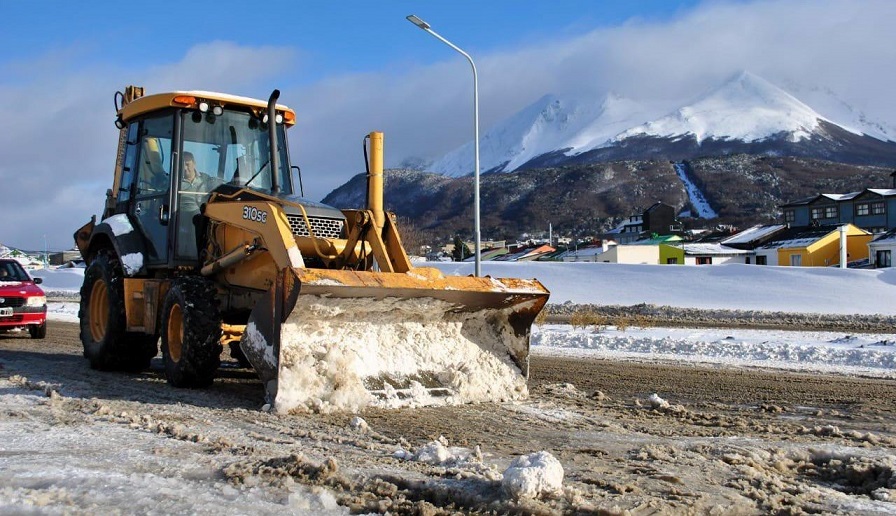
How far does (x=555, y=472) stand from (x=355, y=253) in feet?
13.2

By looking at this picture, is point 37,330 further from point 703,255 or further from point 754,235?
point 754,235

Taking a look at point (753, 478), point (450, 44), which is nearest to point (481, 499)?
point (753, 478)

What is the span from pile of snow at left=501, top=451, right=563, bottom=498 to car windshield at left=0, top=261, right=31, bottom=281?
1269cm

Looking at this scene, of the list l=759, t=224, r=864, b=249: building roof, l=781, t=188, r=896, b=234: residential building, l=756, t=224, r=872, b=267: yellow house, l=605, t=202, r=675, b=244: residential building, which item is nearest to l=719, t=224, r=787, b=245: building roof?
l=759, t=224, r=864, b=249: building roof

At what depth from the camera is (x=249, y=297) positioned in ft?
26.8

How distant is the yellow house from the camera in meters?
55.7

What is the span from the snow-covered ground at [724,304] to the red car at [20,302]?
806 cm

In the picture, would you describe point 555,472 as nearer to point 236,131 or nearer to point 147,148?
point 236,131

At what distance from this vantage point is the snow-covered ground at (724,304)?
1250 cm

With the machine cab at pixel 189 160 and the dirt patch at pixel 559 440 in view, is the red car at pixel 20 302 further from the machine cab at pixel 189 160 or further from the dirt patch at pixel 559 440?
the machine cab at pixel 189 160

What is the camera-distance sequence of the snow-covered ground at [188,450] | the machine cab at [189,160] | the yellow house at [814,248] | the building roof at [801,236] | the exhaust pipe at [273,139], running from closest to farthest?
the snow-covered ground at [188,450]
the exhaust pipe at [273,139]
the machine cab at [189,160]
the yellow house at [814,248]
the building roof at [801,236]

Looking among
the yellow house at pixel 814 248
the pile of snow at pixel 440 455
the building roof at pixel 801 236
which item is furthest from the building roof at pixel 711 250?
the pile of snow at pixel 440 455

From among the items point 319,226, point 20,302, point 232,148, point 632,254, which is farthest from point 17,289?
point 632,254

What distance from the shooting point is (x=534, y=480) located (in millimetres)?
4305
